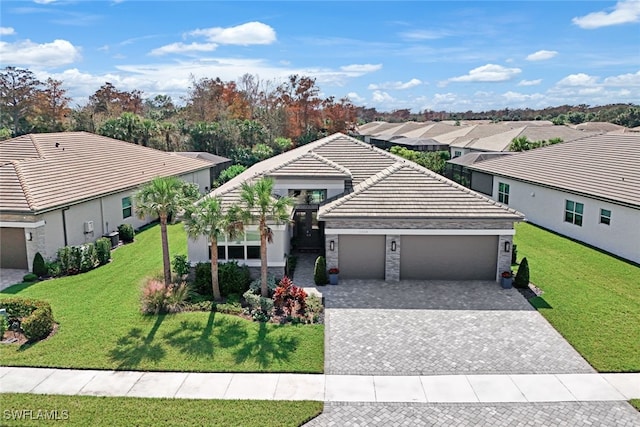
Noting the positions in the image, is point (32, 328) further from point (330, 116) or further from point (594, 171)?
point (330, 116)

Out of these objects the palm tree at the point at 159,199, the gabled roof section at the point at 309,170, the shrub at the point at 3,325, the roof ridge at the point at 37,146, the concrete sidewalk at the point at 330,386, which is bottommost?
the concrete sidewalk at the point at 330,386

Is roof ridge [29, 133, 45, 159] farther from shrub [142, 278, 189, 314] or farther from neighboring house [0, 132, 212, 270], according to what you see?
shrub [142, 278, 189, 314]

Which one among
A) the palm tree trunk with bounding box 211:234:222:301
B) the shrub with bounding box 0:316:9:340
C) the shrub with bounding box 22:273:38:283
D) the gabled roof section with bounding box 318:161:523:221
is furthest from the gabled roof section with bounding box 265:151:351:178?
the shrub with bounding box 0:316:9:340

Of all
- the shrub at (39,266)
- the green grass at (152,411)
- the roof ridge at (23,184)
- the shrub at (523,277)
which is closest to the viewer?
the green grass at (152,411)

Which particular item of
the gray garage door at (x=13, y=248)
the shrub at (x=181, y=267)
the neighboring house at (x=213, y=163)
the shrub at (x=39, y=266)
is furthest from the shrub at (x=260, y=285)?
the neighboring house at (x=213, y=163)

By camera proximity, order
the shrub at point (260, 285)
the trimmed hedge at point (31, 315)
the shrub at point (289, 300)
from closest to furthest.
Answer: the trimmed hedge at point (31, 315)
the shrub at point (289, 300)
the shrub at point (260, 285)

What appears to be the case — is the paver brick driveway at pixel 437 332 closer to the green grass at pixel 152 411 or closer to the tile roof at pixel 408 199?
the green grass at pixel 152 411

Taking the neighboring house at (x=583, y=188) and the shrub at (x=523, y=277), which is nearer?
the shrub at (x=523, y=277)
